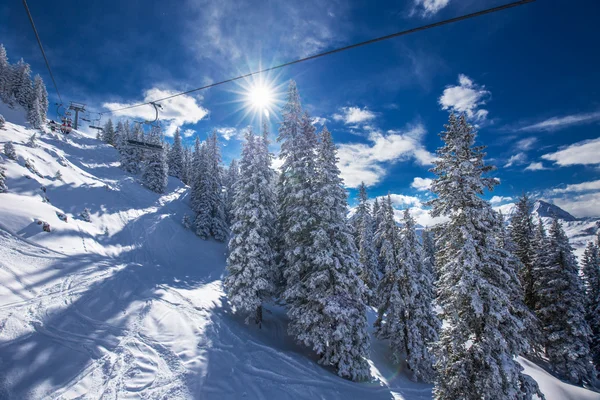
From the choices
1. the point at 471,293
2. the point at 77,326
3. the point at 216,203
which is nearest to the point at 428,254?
the point at 216,203

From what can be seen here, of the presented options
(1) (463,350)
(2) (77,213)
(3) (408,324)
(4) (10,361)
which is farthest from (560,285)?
(2) (77,213)

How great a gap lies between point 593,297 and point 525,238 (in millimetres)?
7670

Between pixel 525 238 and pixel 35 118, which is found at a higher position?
pixel 35 118

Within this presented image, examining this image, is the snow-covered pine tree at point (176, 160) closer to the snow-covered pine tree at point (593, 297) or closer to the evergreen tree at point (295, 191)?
the evergreen tree at point (295, 191)

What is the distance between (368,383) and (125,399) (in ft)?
38.4

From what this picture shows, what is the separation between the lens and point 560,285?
20734mm

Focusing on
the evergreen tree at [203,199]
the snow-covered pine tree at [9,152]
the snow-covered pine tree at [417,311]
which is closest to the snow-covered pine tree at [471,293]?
the snow-covered pine tree at [417,311]

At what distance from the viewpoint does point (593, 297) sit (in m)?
23.6

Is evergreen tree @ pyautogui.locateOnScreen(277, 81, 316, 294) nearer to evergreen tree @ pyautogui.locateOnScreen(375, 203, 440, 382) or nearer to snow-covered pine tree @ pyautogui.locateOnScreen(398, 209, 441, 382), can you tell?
evergreen tree @ pyautogui.locateOnScreen(375, 203, 440, 382)

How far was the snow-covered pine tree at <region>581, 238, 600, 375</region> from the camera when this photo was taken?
22.8m

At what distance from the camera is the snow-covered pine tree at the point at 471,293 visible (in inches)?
344

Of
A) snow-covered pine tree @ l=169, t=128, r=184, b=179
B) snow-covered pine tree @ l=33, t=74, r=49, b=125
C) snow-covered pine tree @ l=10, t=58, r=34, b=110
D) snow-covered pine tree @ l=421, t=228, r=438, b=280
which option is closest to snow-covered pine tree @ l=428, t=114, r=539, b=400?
snow-covered pine tree @ l=421, t=228, r=438, b=280

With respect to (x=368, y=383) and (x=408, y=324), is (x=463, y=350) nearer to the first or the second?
(x=368, y=383)

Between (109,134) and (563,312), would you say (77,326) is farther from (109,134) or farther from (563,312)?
(109,134)
